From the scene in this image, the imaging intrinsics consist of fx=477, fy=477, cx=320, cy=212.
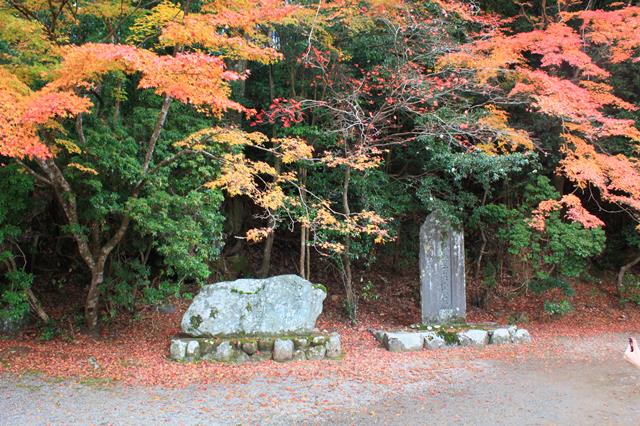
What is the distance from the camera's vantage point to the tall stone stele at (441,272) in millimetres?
8938

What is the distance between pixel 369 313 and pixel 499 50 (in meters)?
6.06

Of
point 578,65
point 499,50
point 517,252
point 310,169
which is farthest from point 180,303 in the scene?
point 578,65

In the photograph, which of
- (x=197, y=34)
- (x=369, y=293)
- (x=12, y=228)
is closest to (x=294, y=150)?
(x=197, y=34)

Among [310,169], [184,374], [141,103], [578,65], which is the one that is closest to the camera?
[184,374]

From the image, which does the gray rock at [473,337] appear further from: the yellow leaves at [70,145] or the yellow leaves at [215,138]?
the yellow leaves at [70,145]

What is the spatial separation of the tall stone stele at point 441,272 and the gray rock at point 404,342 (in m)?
1.00

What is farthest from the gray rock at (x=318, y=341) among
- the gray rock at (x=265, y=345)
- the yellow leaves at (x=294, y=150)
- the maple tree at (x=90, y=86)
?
the yellow leaves at (x=294, y=150)

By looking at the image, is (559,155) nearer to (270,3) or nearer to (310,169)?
(310,169)

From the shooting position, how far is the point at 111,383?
580cm

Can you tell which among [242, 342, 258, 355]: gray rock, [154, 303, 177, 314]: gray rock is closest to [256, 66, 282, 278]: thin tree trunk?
[154, 303, 177, 314]: gray rock

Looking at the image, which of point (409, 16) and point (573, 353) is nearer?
point (573, 353)

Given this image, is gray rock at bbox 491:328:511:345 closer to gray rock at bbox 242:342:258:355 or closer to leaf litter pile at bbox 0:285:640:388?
leaf litter pile at bbox 0:285:640:388

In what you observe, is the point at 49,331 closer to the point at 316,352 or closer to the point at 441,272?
the point at 316,352

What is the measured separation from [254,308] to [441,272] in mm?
3689
